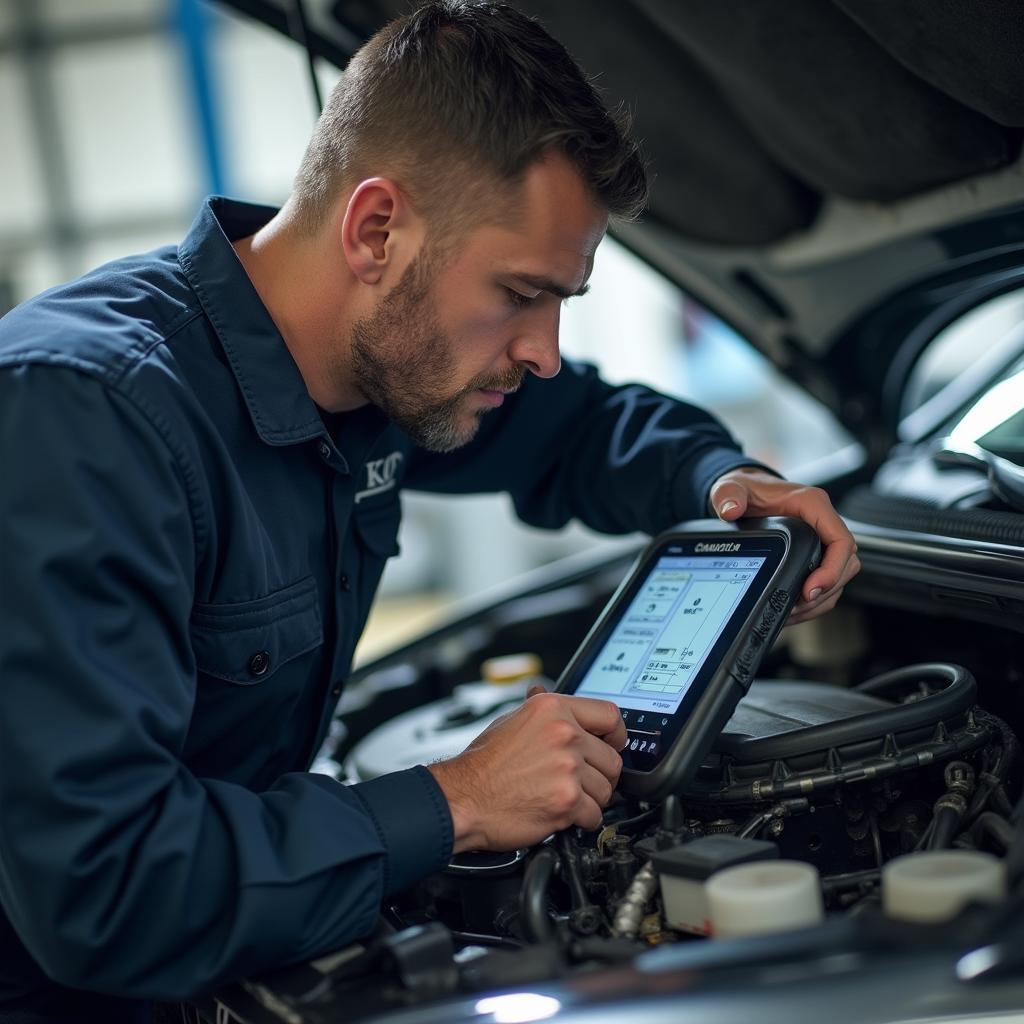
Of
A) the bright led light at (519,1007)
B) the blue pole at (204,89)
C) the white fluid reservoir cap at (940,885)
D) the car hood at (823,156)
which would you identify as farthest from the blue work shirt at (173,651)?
the blue pole at (204,89)

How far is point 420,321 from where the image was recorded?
3.84 feet

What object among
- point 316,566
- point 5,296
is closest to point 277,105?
point 5,296

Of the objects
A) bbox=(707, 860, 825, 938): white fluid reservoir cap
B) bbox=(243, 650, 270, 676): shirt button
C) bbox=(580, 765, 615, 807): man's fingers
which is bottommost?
bbox=(580, 765, 615, 807): man's fingers

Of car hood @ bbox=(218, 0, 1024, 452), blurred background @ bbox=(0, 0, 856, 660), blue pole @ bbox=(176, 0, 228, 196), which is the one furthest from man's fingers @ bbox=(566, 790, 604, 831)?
blurred background @ bbox=(0, 0, 856, 660)

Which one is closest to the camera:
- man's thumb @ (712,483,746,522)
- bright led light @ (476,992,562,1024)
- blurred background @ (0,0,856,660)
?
bright led light @ (476,992,562,1024)

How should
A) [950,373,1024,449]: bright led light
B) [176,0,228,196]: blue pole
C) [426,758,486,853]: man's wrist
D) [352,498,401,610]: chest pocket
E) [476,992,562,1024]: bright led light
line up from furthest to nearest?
1. [176,0,228,196]: blue pole
2. [950,373,1024,449]: bright led light
3. [352,498,401,610]: chest pocket
4. [426,758,486,853]: man's wrist
5. [476,992,562,1024]: bright led light

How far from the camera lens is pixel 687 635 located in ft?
3.82

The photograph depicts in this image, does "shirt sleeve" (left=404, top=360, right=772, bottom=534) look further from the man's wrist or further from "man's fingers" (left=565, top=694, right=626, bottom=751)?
the man's wrist

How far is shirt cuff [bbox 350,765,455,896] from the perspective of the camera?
94cm

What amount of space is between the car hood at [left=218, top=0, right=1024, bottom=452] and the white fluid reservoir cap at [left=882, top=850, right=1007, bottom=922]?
81 cm

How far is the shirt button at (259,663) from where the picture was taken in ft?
3.67

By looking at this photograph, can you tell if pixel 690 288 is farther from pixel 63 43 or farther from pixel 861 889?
pixel 63 43

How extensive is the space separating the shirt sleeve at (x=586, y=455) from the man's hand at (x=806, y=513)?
0.36 ft

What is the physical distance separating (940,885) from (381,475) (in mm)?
863
